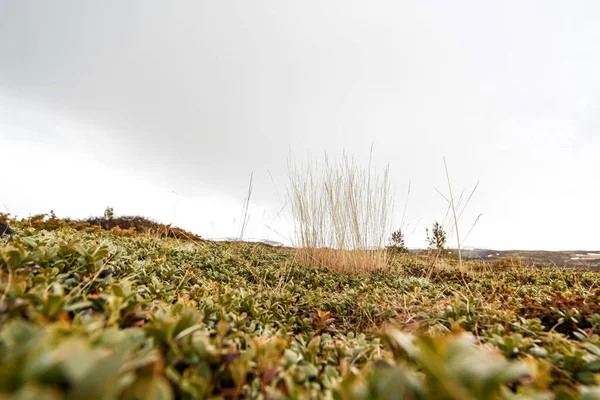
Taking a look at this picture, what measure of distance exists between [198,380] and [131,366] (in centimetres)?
13

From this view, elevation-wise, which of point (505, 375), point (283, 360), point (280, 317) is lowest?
point (280, 317)

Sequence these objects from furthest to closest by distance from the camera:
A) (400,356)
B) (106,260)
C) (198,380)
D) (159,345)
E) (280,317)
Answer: (280,317) < (106,260) < (400,356) < (159,345) < (198,380)

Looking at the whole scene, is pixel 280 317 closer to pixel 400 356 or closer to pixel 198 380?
pixel 400 356

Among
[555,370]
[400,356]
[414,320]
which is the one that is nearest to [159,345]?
[400,356]

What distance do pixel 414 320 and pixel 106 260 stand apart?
1.63 meters

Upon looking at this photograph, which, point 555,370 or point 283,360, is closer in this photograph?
point 283,360

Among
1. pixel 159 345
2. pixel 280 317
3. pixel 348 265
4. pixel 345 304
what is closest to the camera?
pixel 159 345

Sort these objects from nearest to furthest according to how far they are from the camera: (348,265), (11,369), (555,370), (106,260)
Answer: (11,369), (555,370), (106,260), (348,265)

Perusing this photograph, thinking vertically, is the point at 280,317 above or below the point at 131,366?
below

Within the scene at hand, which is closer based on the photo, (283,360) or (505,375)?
(505,375)

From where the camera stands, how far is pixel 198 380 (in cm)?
54

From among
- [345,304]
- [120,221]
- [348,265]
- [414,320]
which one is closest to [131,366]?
[414,320]

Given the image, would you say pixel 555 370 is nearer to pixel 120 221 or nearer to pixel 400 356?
pixel 400 356

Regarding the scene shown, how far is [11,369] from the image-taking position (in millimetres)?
388
